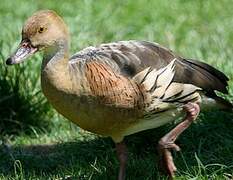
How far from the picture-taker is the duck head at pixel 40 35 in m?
6.22

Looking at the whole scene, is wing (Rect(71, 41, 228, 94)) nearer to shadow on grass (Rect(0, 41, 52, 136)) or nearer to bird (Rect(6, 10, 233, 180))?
bird (Rect(6, 10, 233, 180))

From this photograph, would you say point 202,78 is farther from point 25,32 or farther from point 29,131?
point 29,131

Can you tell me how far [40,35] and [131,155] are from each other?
149cm

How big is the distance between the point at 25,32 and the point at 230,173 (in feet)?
6.00

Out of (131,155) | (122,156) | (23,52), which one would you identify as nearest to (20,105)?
(131,155)

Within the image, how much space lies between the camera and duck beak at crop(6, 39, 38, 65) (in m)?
6.25

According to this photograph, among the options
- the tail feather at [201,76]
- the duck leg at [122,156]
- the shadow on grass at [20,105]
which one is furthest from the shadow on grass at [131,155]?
the shadow on grass at [20,105]

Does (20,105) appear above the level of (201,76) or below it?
below

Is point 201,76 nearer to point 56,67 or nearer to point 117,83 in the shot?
point 117,83

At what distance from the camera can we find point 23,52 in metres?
6.26

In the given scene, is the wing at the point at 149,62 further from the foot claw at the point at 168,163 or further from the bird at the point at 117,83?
the foot claw at the point at 168,163

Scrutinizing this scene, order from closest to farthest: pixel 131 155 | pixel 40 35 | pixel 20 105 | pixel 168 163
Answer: pixel 40 35
pixel 168 163
pixel 131 155
pixel 20 105

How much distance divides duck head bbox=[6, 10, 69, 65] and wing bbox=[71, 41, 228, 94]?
0.31 meters

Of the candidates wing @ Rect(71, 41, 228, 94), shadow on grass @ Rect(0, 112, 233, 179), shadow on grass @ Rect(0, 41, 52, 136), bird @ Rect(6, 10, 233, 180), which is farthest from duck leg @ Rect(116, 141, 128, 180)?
shadow on grass @ Rect(0, 41, 52, 136)
